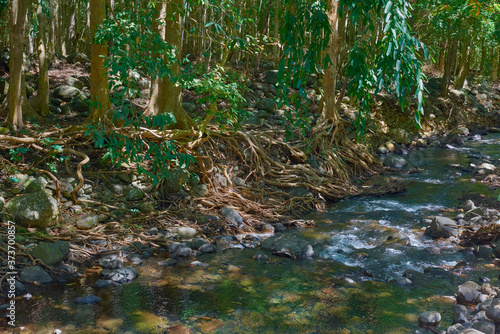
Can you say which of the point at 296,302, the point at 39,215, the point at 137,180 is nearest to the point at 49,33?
the point at 137,180

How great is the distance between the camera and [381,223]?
727cm

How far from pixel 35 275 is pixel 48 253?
34cm

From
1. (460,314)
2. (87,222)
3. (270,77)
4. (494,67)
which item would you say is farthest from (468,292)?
(494,67)

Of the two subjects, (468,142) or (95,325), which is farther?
(468,142)

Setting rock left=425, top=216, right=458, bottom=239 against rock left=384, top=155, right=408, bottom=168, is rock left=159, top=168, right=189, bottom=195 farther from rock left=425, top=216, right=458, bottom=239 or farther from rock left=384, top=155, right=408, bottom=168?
rock left=384, top=155, right=408, bottom=168

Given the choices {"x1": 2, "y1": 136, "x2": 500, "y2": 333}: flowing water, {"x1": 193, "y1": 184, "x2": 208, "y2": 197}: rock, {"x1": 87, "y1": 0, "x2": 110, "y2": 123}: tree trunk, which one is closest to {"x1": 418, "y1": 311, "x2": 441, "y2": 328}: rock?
{"x1": 2, "y1": 136, "x2": 500, "y2": 333}: flowing water

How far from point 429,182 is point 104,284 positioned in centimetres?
778

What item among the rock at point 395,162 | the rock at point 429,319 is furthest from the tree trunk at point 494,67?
the rock at point 429,319

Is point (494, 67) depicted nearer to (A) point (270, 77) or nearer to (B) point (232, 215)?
(A) point (270, 77)

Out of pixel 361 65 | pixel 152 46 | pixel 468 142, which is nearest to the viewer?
pixel 361 65

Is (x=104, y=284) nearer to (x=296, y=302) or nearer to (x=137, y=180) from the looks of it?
(x=296, y=302)

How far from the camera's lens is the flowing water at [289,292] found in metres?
4.12

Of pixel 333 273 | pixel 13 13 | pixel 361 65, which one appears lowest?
pixel 333 273

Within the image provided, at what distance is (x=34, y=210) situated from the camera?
5582 millimetres
